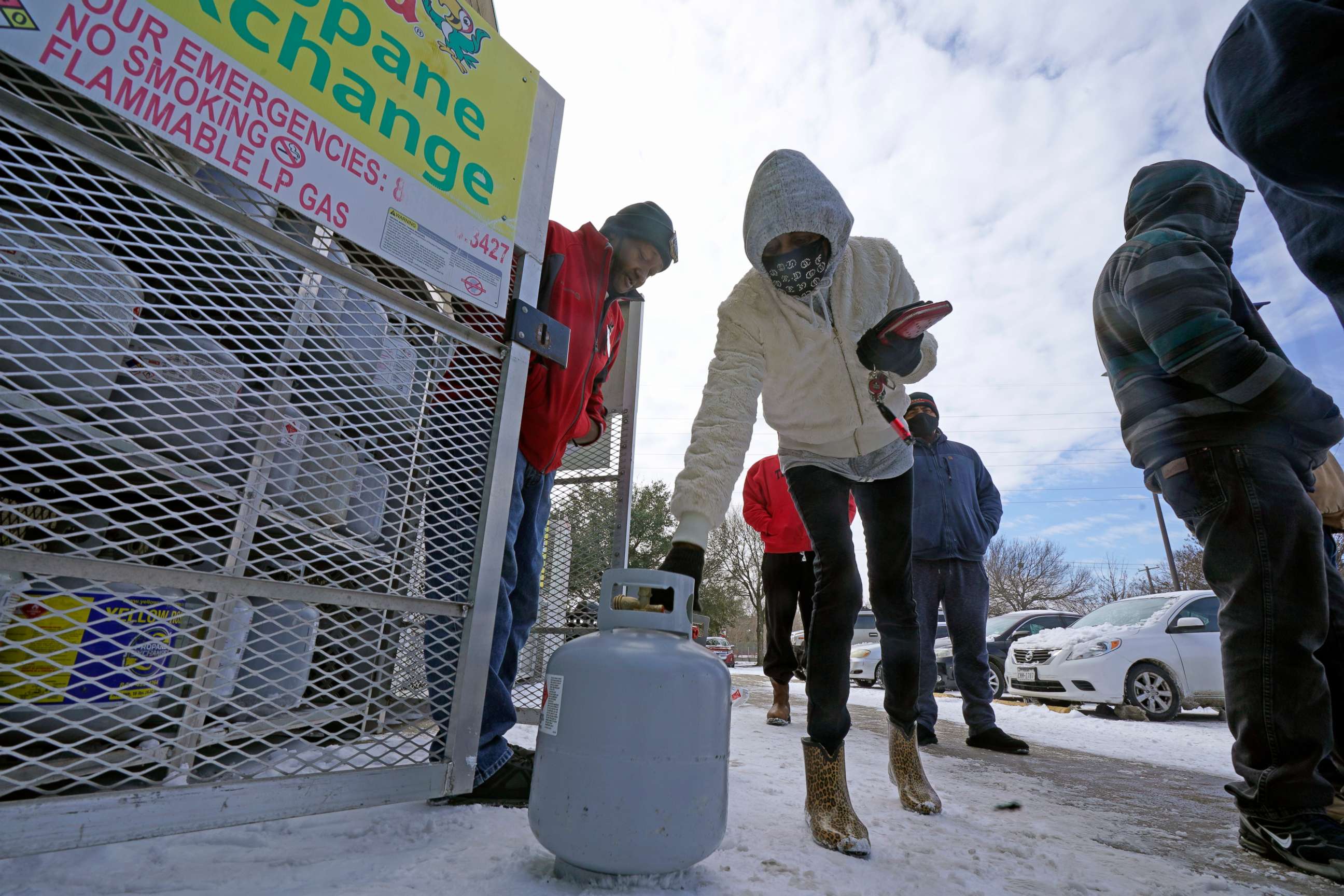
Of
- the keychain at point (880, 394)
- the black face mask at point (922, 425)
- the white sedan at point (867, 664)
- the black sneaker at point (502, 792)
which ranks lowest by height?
the white sedan at point (867, 664)

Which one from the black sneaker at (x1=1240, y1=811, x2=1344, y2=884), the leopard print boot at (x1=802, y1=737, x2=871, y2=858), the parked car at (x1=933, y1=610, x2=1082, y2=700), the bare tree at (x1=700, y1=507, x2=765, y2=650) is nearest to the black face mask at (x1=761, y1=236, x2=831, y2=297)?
the leopard print boot at (x1=802, y1=737, x2=871, y2=858)

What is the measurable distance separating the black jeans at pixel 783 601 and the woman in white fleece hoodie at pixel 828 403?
94.6 inches

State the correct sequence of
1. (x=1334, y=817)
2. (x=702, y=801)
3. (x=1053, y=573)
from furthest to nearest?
(x=1053, y=573) < (x=1334, y=817) < (x=702, y=801)

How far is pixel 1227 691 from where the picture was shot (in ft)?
5.43

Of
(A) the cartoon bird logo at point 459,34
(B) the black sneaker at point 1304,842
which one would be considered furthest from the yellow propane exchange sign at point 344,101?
(B) the black sneaker at point 1304,842

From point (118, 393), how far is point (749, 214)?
1731mm

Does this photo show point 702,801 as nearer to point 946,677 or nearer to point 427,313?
point 427,313

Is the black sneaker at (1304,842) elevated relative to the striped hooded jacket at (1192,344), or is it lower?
lower

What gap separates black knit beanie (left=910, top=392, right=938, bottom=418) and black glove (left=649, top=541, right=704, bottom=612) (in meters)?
2.92

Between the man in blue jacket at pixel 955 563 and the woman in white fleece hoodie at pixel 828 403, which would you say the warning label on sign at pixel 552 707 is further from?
the man in blue jacket at pixel 955 563

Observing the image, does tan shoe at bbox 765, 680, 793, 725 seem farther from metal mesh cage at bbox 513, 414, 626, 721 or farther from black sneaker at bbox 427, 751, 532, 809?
black sneaker at bbox 427, 751, 532, 809

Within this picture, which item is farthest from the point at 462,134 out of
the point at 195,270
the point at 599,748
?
the point at 599,748

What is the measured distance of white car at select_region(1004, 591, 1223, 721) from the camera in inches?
226

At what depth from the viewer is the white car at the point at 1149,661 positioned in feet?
18.8
